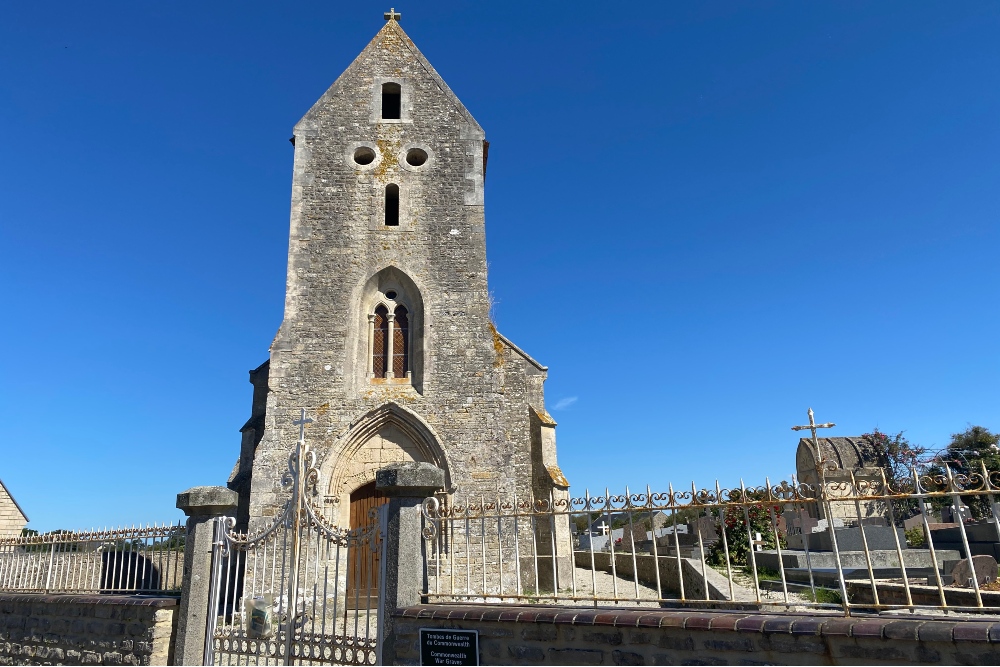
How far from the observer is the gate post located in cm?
634

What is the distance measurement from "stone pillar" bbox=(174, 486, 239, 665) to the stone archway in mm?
4800

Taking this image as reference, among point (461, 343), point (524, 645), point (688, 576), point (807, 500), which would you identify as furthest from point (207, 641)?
point (688, 576)

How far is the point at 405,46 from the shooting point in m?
16.6

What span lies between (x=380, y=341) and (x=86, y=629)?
24.1 feet

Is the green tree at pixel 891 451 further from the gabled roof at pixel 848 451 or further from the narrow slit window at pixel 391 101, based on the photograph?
the narrow slit window at pixel 391 101

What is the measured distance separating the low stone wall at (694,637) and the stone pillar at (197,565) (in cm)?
276

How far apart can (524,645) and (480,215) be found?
407 inches

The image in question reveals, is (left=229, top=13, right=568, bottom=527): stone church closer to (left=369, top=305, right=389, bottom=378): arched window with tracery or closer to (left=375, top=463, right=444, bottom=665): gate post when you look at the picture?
(left=369, top=305, right=389, bottom=378): arched window with tracery

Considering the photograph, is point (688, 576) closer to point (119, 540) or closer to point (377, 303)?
point (377, 303)

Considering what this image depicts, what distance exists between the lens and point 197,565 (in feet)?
25.2

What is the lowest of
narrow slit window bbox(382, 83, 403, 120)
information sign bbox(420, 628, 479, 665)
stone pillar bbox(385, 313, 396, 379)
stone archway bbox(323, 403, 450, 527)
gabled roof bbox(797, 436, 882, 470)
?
information sign bbox(420, 628, 479, 665)

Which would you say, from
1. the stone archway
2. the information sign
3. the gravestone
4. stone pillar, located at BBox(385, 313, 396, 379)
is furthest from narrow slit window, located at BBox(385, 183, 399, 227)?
the gravestone

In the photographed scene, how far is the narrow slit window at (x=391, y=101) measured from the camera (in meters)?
16.0

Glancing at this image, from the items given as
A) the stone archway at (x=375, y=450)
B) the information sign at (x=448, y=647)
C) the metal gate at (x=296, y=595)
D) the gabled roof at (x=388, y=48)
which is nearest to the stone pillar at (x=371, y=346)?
the stone archway at (x=375, y=450)
